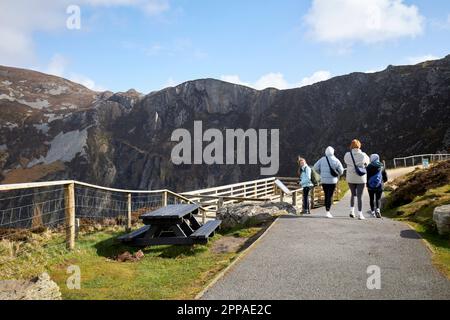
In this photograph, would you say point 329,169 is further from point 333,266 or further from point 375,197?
point 333,266

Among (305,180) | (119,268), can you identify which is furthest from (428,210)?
(119,268)

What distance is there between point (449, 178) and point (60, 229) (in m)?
14.8

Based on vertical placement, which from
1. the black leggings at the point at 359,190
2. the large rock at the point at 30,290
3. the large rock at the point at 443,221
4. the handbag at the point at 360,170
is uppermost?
the handbag at the point at 360,170

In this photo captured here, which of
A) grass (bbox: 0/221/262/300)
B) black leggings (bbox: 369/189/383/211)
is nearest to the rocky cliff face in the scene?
black leggings (bbox: 369/189/383/211)

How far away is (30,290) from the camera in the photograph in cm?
515

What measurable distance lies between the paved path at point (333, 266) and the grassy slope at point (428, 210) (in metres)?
0.27

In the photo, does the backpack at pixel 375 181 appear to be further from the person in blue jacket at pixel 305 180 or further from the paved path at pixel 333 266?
the paved path at pixel 333 266

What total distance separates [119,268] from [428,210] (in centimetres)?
899

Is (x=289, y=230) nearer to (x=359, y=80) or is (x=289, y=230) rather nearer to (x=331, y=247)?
(x=331, y=247)

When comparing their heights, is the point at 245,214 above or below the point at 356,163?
below

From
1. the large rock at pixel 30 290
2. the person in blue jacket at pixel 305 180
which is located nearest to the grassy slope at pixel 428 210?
the person in blue jacket at pixel 305 180

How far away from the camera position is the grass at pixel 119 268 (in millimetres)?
6051
